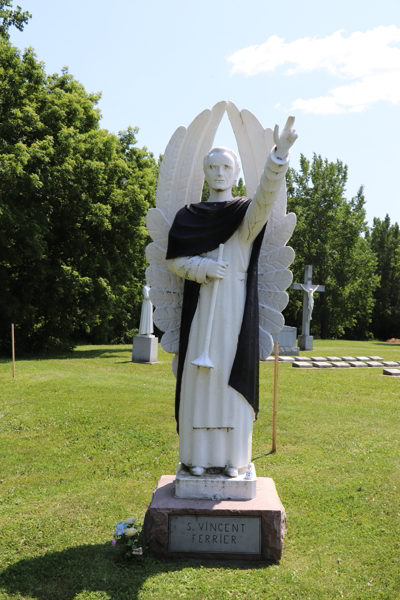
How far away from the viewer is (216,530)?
4.39 meters

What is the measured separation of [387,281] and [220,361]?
43021mm

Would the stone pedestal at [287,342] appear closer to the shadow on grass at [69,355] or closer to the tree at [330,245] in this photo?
the shadow on grass at [69,355]

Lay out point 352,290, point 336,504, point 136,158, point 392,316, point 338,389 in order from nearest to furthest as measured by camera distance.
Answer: point 336,504 → point 338,389 → point 136,158 → point 352,290 → point 392,316

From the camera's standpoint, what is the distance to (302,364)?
16688mm

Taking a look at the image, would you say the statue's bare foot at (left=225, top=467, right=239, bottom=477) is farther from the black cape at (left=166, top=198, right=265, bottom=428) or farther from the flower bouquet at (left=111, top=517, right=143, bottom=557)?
the flower bouquet at (left=111, top=517, right=143, bottom=557)

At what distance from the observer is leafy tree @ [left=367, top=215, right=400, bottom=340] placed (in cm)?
4316

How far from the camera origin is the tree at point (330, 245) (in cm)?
3741

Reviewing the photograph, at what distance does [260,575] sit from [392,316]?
1630 inches

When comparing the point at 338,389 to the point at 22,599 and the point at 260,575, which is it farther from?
the point at 22,599

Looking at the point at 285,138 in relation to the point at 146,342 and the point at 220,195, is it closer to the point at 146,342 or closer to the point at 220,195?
the point at 220,195

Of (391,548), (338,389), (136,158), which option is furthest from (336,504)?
(136,158)

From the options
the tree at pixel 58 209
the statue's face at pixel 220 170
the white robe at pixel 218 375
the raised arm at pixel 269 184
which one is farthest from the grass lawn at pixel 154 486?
the tree at pixel 58 209

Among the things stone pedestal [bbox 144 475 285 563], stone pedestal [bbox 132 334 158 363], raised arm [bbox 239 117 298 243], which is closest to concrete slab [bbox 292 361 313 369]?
stone pedestal [bbox 132 334 158 363]

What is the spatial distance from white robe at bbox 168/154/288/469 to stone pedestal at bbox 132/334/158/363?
12514 mm
